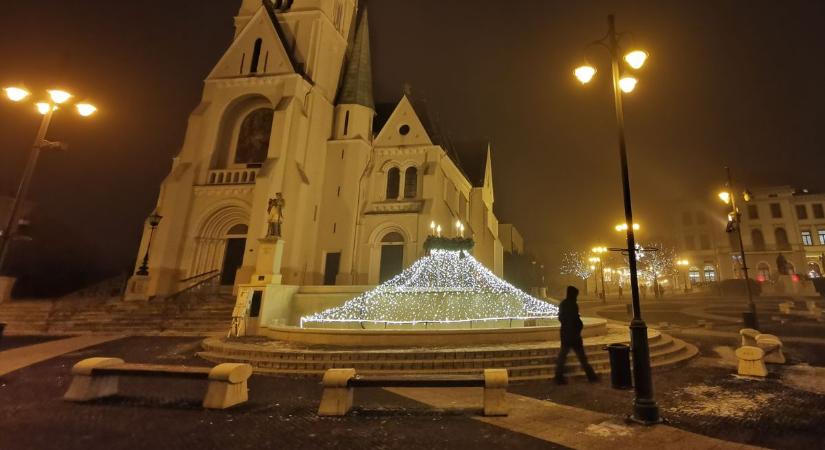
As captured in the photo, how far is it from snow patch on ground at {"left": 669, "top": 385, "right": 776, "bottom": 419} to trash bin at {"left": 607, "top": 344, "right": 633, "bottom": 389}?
799mm

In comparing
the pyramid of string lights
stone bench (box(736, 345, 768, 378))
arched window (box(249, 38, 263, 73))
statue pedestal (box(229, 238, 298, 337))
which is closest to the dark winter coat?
stone bench (box(736, 345, 768, 378))

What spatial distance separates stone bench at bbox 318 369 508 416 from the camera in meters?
5.65

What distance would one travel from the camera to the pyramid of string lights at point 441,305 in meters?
13.3

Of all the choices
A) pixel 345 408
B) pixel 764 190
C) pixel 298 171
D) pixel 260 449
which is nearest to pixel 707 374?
pixel 345 408

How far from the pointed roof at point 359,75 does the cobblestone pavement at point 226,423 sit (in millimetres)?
23220

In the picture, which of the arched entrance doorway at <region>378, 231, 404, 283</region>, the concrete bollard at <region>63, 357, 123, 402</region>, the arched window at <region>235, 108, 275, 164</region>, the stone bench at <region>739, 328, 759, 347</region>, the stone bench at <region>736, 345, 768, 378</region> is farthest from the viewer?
the arched window at <region>235, 108, 275, 164</region>

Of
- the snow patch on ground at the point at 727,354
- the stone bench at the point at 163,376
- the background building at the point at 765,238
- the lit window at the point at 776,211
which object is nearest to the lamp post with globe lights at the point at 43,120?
the stone bench at the point at 163,376

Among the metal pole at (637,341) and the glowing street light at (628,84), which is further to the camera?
the glowing street light at (628,84)

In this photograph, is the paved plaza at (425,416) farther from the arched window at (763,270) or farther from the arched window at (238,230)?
the arched window at (763,270)

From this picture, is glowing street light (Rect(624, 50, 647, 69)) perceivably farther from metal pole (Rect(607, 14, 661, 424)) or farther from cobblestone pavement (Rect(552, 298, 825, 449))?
cobblestone pavement (Rect(552, 298, 825, 449))

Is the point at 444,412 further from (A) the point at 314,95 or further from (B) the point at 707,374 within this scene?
(A) the point at 314,95

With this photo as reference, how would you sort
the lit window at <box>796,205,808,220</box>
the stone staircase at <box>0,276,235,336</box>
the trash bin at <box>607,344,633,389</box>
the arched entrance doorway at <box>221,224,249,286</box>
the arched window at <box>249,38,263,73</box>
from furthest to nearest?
the lit window at <box>796,205,808,220</box>, the arched window at <box>249,38,263,73</box>, the arched entrance doorway at <box>221,224,249,286</box>, the stone staircase at <box>0,276,235,336</box>, the trash bin at <box>607,344,633,389</box>

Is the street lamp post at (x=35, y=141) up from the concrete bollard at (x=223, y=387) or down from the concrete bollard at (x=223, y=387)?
up

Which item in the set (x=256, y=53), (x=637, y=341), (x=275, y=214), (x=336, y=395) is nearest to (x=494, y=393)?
(x=637, y=341)
